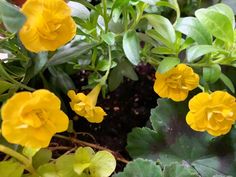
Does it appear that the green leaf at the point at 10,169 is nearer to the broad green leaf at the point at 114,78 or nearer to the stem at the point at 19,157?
the stem at the point at 19,157

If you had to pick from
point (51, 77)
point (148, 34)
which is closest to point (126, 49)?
point (148, 34)

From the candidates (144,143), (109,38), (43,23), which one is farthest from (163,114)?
(43,23)

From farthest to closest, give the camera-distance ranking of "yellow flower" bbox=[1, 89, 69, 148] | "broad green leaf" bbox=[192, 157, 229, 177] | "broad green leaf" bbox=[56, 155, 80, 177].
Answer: "broad green leaf" bbox=[192, 157, 229, 177] < "broad green leaf" bbox=[56, 155, 80, 177] < "yellow flower" bbox=[1, 89, 69, 148]

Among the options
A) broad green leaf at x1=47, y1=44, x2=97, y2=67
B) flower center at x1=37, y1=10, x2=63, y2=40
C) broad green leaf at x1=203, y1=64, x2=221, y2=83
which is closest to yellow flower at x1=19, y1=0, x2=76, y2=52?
flower center at x1=37, y1=10, x2=63, y2=40

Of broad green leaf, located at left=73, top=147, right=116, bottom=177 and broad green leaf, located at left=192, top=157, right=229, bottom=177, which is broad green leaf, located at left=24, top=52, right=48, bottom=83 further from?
broad green leaf, located at left=192, top=157, right=229, bottom=177

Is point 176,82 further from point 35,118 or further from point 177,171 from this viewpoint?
point 35,118
